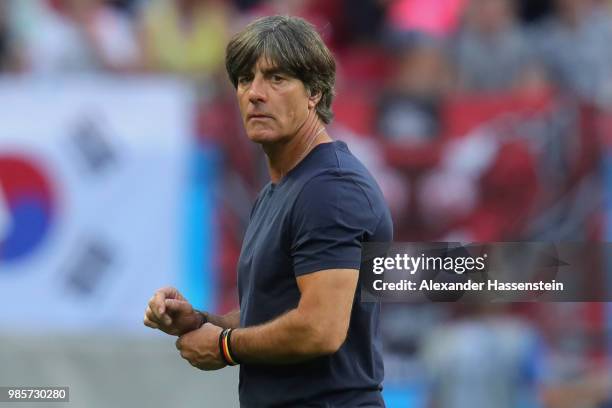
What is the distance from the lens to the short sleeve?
3480 millimetres

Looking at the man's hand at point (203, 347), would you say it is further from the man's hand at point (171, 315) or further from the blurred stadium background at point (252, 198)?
the blurred stadium background at point (252, 198)

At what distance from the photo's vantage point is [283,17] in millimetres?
3750

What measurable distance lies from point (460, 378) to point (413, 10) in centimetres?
314

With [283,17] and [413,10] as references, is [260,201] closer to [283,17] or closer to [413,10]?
[283,17]

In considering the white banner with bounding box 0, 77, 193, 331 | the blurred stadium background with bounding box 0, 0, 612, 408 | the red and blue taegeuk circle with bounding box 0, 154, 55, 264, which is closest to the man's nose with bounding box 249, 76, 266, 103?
the blurred stadium background with bounding box 0, 0, 612, 408

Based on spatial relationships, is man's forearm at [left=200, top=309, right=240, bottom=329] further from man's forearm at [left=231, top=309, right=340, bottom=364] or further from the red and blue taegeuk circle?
the red and blue taegeuk circle

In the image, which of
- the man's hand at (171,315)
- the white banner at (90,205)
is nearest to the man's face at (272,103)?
the man's hand at (171,315)

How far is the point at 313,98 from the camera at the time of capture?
12.3ft

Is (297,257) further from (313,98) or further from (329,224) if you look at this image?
(313,98)

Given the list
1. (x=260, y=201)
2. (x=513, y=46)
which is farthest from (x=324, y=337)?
(x=513, y=46)

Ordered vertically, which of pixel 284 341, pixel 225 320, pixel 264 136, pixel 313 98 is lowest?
pixel 284 341

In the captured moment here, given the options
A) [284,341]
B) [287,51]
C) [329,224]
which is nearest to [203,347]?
[284,341]

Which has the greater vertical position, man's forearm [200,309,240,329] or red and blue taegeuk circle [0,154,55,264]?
red and blue taegeuk circle [0,154,55,264]

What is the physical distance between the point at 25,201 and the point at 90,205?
43 centimetres
